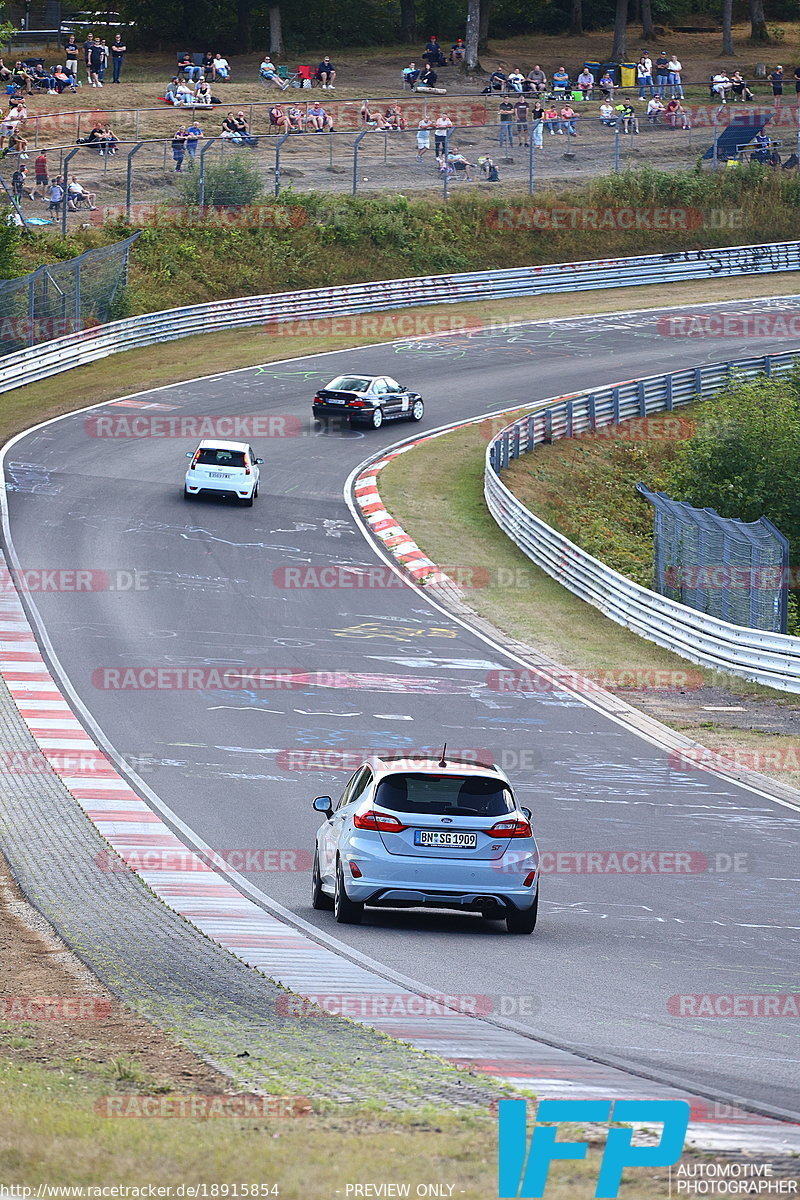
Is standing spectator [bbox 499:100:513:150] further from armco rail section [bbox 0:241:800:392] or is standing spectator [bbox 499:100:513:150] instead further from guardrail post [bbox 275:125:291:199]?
guardrail post [bbox 275:125:291:199]

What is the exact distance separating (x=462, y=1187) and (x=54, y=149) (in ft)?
173

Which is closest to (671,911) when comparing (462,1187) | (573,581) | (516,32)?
(462,1187)

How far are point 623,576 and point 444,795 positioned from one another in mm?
20049

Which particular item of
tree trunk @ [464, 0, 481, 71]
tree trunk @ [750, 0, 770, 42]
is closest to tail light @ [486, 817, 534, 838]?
tree trunk @ [464, 0, 481, 71]

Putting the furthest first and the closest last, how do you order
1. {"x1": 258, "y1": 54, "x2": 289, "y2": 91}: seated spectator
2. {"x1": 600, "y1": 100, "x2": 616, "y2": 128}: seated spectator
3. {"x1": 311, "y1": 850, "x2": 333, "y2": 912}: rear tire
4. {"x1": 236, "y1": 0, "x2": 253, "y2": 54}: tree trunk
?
{"x1": 236, "y1": 0, "x2": 253, "y2": 54}: tree trunk
{"x1": 258, "y1": 54, "x2": 289, "y2": 91}: seated spectator
{"x1": 600, "y1": 100, "x2": 616, "y2": 128}: seated spectator
{"x1": 311, "y1": 850, "x2": 333, "y2": 912}: rear tire

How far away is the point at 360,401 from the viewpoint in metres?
43.9

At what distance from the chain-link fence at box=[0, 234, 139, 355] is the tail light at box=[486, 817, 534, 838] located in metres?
36.5

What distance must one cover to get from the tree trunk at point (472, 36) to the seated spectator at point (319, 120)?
1745cm

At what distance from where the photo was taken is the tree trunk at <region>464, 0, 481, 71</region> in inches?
3191

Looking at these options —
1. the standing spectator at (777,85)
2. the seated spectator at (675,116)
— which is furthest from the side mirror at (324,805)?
the standing spectator at (777,85)

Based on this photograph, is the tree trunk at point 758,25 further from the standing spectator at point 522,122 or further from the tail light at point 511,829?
the tail light at point 511,829

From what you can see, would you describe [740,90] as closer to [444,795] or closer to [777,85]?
[777,85]

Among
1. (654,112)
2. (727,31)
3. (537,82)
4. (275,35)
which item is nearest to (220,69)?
(275,35)

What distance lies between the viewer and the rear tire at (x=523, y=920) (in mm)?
12672
